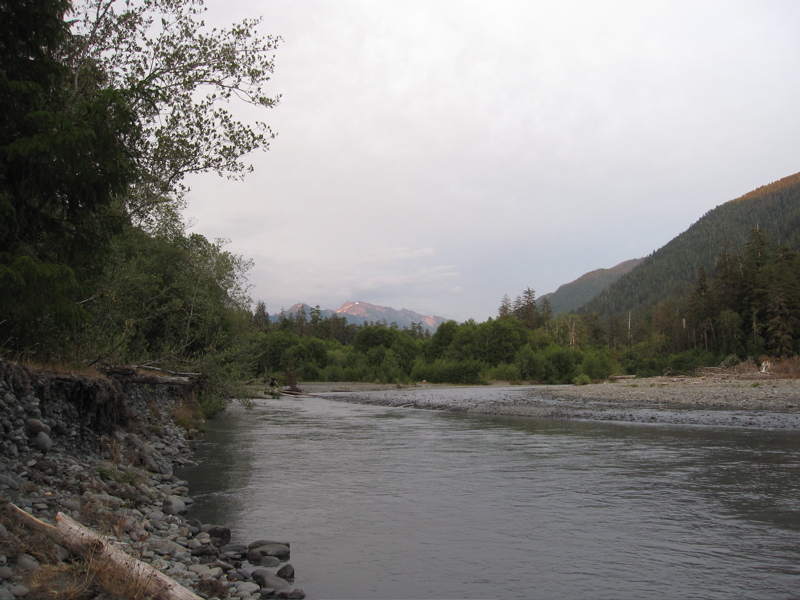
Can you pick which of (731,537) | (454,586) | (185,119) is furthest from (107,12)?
(731,537)

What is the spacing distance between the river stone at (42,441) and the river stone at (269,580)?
5109 mm

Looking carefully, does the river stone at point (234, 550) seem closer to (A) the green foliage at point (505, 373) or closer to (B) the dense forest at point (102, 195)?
(B) the dense forest at point (102, 195)

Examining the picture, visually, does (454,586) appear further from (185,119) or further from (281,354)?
(281,354)

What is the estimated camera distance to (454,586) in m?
8.00

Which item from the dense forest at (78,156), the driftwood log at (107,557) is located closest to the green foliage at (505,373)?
the dense forest at (78,156)

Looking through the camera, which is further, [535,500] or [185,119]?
[185,119]

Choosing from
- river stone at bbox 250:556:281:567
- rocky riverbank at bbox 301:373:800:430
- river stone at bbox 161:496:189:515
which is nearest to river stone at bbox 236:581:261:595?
river stone at bbox 250:556:281:567

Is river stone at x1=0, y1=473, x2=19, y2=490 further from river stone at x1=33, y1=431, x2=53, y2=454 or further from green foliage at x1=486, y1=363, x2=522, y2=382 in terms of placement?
green foliage at x1=486, y1=363, x2=522, y2=382

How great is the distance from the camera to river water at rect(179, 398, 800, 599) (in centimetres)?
817

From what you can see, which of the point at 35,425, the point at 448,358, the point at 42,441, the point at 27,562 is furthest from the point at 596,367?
the point at 27,562

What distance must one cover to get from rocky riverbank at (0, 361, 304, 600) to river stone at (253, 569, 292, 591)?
1 centimetres

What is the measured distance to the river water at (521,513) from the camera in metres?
8.17

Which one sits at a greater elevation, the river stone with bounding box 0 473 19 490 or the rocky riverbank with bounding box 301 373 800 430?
the river stone with bounding box 0 473 19 490

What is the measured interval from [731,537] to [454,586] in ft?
17.7
